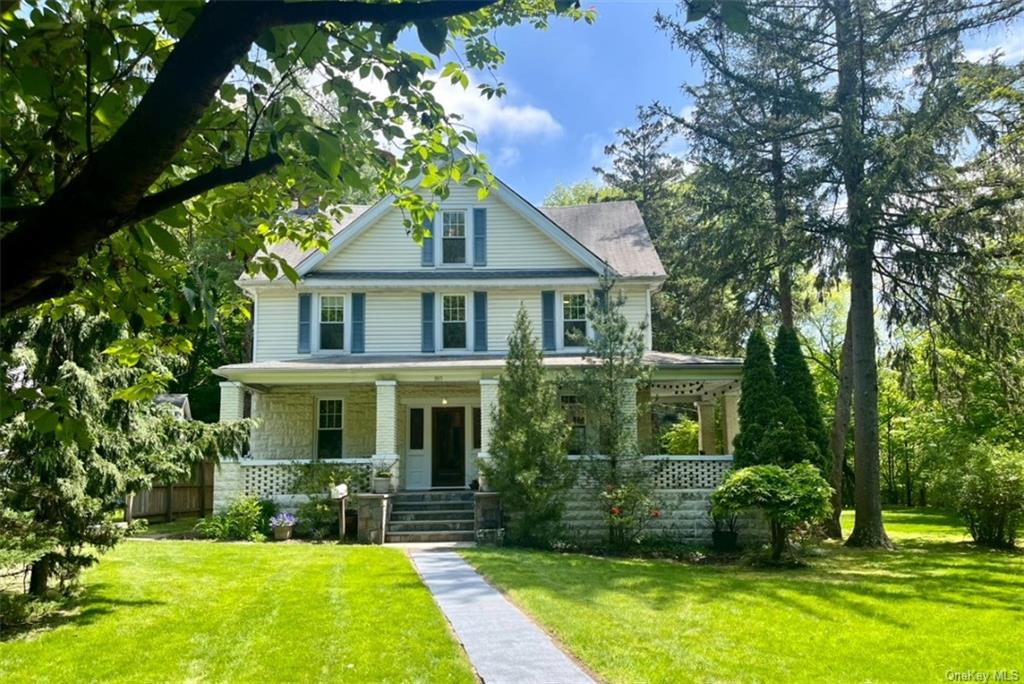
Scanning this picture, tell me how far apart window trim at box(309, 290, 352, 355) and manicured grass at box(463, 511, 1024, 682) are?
7.70 metres

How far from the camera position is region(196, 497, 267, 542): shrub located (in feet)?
48.8

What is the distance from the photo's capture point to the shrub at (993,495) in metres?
14.1

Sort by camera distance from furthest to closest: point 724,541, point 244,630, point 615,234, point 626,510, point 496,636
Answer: point 615,234 → point 724,541 → point 626,510 → point 244,630 → point 496,636

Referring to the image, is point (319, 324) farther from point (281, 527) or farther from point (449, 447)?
point (281, 527)

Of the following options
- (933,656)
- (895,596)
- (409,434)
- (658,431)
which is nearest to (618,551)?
(895,596)

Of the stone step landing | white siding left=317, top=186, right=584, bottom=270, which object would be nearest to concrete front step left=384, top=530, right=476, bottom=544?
the stone step landing

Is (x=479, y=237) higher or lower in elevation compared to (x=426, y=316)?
higher

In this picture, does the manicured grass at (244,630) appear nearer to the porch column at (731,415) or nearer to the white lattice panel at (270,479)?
the white lattice panel at (270,479)

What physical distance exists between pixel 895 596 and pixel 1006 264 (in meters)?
10.2

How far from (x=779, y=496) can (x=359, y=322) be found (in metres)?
11.1

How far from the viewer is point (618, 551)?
552 inches

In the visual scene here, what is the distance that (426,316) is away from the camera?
18.7 metres

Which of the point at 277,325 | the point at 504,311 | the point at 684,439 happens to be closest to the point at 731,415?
the point at 504,311

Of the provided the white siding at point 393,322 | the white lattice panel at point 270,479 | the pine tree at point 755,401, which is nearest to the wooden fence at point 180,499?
the white lattice panel at point 270,479
